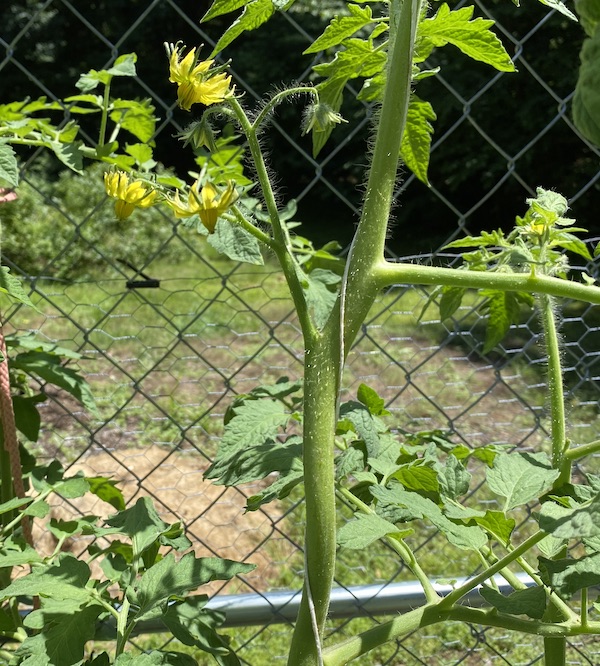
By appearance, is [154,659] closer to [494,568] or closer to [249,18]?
[494,568]

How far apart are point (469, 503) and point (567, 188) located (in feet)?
13.4

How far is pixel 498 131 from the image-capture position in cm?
686

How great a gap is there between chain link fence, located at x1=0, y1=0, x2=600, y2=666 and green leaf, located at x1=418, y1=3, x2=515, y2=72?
0.27m

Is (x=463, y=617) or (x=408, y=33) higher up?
(x=408, y=33)

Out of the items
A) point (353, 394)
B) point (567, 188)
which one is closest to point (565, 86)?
point (567, 188)

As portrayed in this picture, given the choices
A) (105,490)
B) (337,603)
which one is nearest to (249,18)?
(105,490)

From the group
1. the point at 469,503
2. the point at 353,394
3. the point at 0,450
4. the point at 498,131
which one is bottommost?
the point at 469,503

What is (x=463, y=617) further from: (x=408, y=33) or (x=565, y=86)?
(x=565, y=86)

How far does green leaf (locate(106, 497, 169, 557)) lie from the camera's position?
1015 millimetres

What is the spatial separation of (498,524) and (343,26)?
0.60 m

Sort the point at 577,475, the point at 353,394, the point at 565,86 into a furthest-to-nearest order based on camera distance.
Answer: the point at 565,86
the point at 353,394
the point at 577,475

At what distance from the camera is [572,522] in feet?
2.34

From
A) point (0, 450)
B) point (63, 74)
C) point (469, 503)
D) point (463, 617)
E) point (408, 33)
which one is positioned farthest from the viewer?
point (63, 74)

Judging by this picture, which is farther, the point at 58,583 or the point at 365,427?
the point at 365,427
